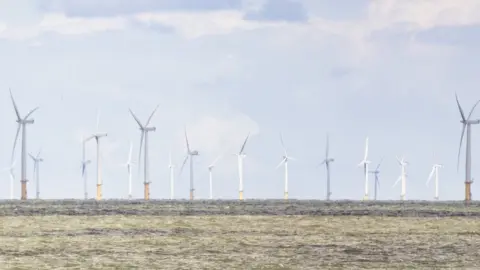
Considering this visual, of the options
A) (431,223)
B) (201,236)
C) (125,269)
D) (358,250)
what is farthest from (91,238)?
(431,223)

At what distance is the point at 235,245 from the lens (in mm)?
67812

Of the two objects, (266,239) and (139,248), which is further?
(266,239)

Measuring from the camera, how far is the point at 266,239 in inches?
2896

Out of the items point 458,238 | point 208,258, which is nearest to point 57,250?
point 208,258

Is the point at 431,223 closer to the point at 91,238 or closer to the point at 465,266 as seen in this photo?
the point at 91,238

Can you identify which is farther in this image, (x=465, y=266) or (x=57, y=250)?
(x=57, y=250)

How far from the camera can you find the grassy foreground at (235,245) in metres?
54.7

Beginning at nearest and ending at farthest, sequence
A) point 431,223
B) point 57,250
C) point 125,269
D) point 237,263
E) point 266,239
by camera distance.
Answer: point 125,269 → point 237,263 → point 57,250 → point 266,239 → point 431,223

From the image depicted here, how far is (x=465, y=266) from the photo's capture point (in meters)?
53.9

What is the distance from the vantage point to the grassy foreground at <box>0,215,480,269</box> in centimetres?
5474

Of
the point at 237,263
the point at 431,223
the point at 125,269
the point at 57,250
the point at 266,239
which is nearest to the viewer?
the point at 125,269

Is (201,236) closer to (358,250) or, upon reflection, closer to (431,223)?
(358,250)

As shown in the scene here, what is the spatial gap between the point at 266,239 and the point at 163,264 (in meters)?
20.2

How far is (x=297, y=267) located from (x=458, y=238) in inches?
1061
